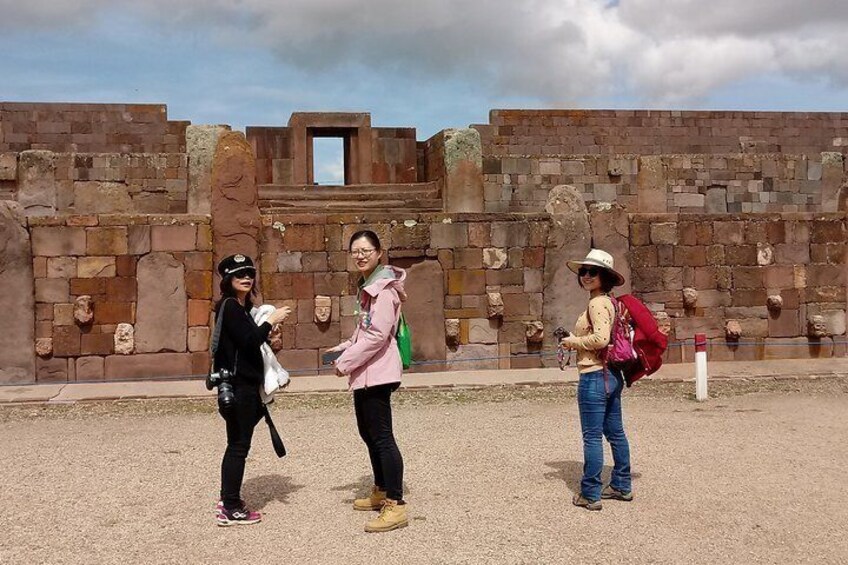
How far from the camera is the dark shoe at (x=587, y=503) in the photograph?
16.4 feet

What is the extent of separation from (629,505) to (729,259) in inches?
301

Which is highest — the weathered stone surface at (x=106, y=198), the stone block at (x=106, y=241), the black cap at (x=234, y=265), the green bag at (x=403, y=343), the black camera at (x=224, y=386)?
the weathered stone surface at (x=106, y=198)

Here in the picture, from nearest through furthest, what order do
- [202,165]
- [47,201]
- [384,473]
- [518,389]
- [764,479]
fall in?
[384,473] → [764,479] → [518,389] → [202,165] → [47,201]

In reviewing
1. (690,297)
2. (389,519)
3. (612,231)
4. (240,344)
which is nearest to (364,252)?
(240,344)

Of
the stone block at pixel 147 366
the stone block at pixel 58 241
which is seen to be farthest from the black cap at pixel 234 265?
the stone block at pixel 58 241

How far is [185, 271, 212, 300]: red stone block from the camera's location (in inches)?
412

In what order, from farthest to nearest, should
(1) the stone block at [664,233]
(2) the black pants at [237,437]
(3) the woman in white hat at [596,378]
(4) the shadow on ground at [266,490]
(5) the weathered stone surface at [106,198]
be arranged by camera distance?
1. (5) the weathered stone surface at [106,198]
2. (1) the stone block at [664,233]
3. (4) the shadow on ground at [266,490]
4. (3) the woman in white hat at [596,378]
5. (2) the black pants at [237,437]

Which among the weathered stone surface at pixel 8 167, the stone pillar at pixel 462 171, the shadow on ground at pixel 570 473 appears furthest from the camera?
the weathered stone surface at pixel 8 167

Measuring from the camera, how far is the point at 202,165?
1202 cm

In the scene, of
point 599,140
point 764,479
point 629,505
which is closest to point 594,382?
point 629,505

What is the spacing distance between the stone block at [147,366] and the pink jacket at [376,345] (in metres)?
6.30

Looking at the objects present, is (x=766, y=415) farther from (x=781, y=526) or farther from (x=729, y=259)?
(x=729, y=259)

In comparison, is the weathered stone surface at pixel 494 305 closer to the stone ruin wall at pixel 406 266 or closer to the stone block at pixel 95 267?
the stone ruin wall at pixel 406 266

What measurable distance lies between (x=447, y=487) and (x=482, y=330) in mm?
5827
